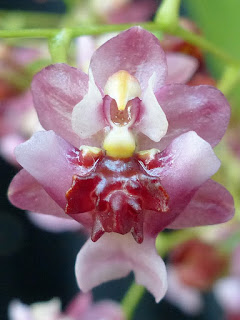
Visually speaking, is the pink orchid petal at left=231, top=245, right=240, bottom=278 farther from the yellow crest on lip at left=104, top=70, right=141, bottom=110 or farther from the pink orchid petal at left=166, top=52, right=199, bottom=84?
the yellow crest on lip at left=104, top=70, right=141, bottom=110

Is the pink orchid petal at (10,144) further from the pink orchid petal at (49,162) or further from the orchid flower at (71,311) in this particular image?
the pink orchid petal at (49,162)

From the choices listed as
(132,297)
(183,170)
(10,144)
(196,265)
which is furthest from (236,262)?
(183,170)

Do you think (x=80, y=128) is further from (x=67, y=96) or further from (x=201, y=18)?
(x=201, y=18)

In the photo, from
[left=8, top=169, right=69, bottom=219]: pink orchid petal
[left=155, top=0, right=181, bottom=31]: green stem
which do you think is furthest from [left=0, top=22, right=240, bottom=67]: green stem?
[left=8, top=169, right=69, bottom=219]: pink orchid petal

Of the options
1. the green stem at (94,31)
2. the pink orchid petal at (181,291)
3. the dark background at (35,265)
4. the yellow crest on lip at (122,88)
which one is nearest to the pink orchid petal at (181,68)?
the green stem at (94,31)

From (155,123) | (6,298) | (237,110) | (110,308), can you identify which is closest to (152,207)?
(155,123)
